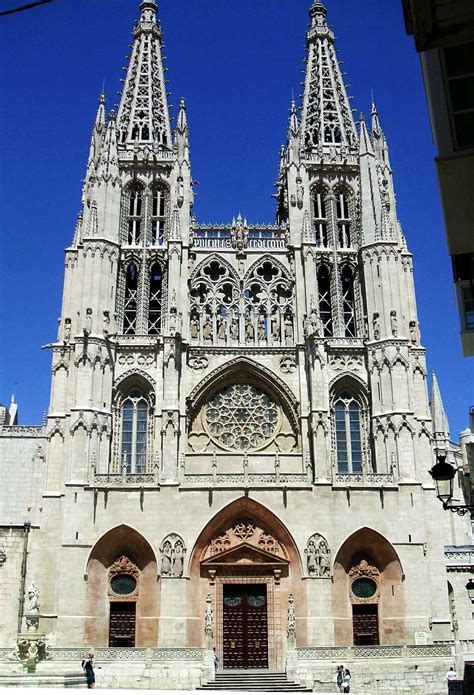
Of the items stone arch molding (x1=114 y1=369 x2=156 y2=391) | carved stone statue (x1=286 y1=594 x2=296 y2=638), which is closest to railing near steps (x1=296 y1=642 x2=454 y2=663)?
carved stone statue (x1=286 y1=594 x2=296 y2=638)

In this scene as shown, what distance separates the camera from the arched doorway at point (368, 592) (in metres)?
30.1

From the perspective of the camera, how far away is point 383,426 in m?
32.6

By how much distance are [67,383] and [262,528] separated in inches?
413

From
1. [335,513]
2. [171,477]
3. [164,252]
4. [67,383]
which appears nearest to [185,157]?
[164,252]

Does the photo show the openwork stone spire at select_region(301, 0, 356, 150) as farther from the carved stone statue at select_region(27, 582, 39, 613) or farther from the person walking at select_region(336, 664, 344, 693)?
the person walking at select_region(336, 664, 344, 693)

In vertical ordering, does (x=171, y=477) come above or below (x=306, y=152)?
below

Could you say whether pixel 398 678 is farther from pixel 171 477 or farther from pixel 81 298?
pixel 81 298

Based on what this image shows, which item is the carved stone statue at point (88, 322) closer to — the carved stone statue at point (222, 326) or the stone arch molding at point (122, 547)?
the carved stone statue at point (222, 326)

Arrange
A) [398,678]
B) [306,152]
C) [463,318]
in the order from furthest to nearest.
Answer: [306,152], [398,678], [463,318]

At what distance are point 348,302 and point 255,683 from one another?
18.0 meters

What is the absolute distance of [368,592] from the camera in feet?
102

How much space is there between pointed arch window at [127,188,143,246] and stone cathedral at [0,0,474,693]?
11cm

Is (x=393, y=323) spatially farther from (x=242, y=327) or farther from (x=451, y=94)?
(x=451, y=94)

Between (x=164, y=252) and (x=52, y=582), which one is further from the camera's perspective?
(x=164, y=252)
